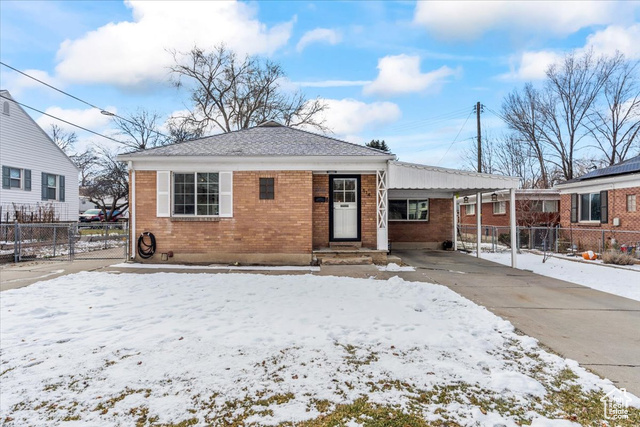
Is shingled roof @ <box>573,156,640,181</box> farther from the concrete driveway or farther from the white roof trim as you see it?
the concrete driveway

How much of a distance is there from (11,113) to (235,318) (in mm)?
20948

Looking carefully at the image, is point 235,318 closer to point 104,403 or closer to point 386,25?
point 104,403

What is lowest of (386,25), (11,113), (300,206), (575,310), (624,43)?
(575,310)

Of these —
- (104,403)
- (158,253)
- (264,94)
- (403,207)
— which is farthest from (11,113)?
(104,403)

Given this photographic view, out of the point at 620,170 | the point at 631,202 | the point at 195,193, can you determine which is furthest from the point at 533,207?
the point at 195,193

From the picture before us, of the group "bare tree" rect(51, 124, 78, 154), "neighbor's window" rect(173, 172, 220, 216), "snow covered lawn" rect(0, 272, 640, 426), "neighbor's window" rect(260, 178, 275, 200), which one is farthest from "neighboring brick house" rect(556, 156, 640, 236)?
"bare tree" rect(51, 124, 78, 154)

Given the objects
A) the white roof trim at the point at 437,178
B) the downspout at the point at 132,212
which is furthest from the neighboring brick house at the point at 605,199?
the downspout at the point at 132,212

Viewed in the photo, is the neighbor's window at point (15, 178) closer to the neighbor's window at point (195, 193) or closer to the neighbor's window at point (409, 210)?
the neighbor's window at point (195, 193)

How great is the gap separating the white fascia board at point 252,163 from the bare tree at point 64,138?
36522mm

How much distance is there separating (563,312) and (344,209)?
6.43 metres

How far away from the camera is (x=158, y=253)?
10.3 metres

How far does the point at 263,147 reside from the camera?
10.9 m

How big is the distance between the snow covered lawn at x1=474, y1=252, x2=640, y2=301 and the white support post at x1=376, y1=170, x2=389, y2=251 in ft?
14.4

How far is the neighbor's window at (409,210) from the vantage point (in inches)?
583
